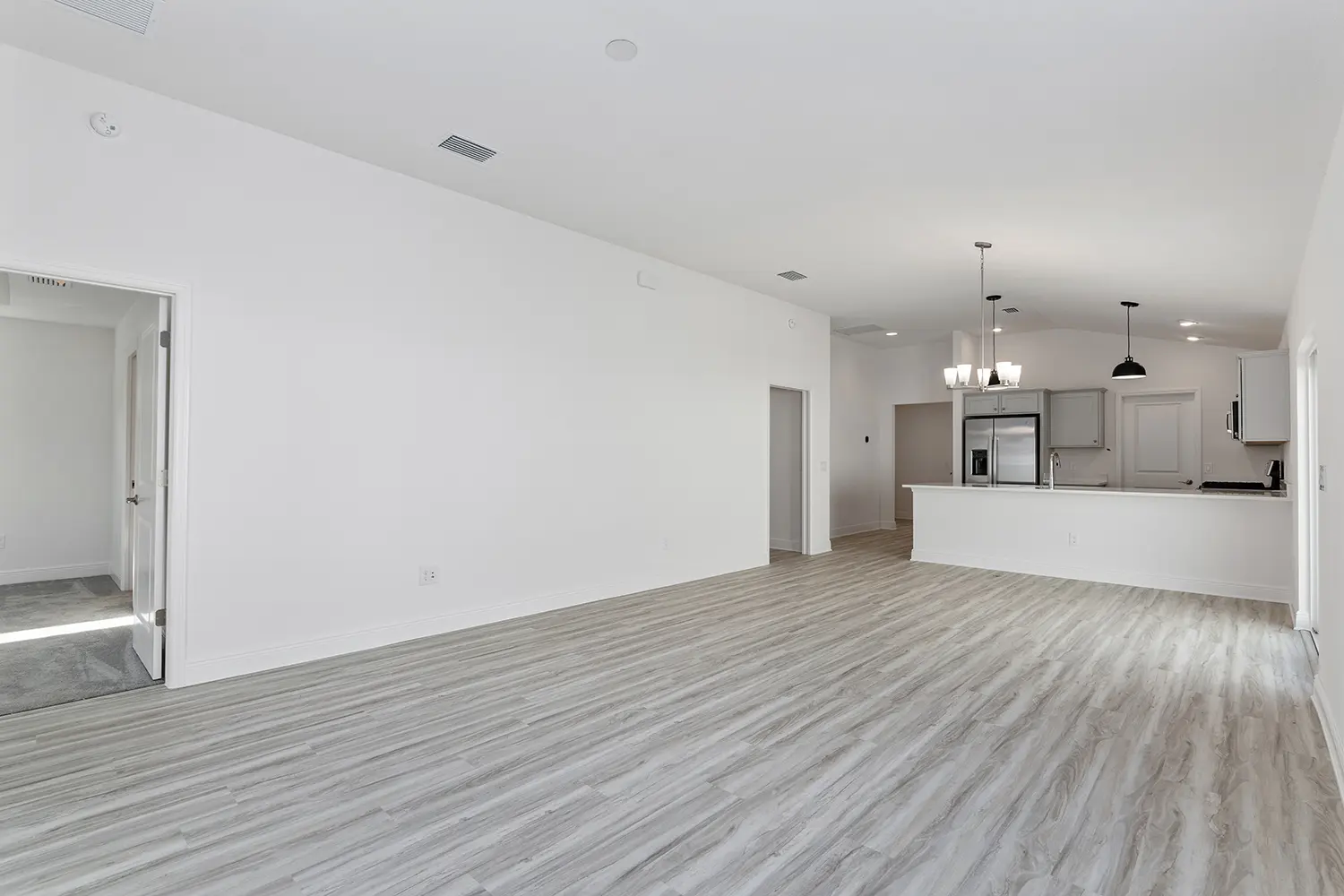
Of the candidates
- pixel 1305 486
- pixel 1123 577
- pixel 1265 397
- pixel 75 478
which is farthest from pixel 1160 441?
pixel 75 478

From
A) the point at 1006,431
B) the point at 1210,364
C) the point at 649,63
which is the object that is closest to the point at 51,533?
the point at 649,63

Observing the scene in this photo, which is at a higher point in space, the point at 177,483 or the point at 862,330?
the point at 862,330

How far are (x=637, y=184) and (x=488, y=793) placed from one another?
3.58m

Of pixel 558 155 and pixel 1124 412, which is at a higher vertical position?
pixel 558 155

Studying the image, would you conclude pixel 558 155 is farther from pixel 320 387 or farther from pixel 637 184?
pixel 320 387

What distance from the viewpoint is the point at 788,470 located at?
8.60 meters

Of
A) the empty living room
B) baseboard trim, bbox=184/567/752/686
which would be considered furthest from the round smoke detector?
baseboard trim, bbox=184/567/752/686

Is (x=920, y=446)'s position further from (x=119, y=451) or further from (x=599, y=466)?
(x=119, y=451)

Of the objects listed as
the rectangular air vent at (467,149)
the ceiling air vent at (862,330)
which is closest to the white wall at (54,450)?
the rectangular air vent at (467,149)

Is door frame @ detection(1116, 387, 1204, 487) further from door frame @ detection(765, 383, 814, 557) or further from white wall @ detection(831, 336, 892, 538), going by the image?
door frame @ detection(765, 383, 814, 557)

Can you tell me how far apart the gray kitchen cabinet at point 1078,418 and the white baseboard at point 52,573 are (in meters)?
11.2

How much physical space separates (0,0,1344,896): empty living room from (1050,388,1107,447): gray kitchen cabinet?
7.26 ft

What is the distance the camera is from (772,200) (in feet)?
15.2

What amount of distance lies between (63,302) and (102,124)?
140 inches
